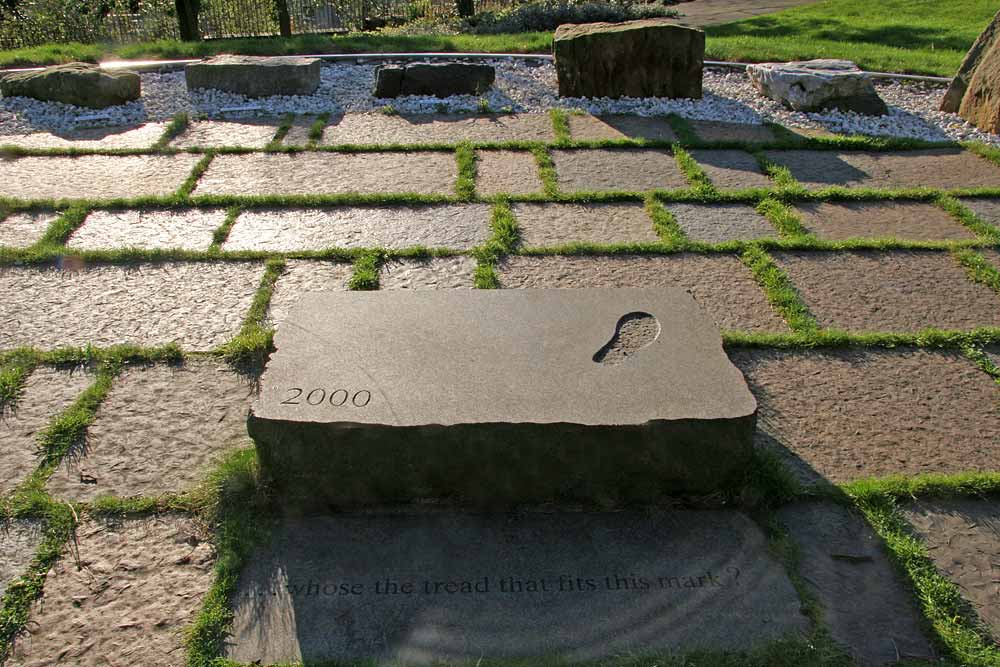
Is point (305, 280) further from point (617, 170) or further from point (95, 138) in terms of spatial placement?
point (95, 138)

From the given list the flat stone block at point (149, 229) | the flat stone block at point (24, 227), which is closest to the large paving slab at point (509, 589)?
the flat stone block at point (149, 229)

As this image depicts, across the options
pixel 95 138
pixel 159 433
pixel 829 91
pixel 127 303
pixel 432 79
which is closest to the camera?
pixel 159 433

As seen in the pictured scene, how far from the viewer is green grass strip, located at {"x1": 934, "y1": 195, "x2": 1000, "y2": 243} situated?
16.4ft

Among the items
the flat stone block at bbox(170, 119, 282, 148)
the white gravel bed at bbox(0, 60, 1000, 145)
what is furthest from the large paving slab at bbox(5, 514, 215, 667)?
the white gravel bed at bbox(0, 60, 1000, 145)

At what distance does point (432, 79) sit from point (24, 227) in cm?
413

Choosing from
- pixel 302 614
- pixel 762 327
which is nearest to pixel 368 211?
pixel 762 327

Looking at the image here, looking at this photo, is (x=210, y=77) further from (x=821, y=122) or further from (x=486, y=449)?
(x=486, y=449)

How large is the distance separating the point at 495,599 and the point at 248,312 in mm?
2249

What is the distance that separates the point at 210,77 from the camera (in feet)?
26.4

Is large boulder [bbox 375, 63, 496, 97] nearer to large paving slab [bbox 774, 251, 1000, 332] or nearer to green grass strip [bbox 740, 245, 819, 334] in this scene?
green grass strip [bbox 740, 245, 819, 334]

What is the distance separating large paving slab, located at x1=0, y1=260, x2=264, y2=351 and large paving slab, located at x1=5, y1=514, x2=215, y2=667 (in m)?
1.25

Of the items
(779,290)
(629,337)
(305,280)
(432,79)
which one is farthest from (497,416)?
(432,79)

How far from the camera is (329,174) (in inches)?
235

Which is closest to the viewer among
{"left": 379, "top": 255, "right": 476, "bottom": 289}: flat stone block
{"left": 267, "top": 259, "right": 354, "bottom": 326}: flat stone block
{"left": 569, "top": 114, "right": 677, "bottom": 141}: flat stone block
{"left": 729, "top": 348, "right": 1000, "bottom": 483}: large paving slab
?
{"left": 729, "top": 348, "right": 1000, "bottom": 483}: large paving slab
